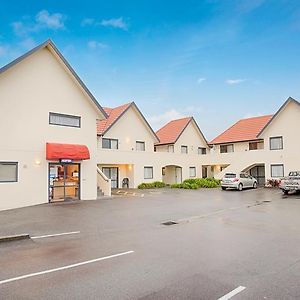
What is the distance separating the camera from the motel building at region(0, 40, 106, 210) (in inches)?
719

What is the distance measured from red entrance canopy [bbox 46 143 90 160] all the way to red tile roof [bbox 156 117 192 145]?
67.3 ft

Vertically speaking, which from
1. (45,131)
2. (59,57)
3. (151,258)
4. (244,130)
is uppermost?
(59,57)

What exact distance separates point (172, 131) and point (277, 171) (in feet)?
49.7

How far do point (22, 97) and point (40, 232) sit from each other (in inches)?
427

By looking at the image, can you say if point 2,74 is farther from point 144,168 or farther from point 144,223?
point 144,168

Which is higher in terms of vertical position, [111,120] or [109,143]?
[111,120]

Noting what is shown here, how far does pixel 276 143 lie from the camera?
1356 inches

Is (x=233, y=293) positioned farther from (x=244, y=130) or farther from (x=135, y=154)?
(x=244, y=130)

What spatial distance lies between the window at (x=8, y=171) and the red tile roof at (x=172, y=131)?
24417mm

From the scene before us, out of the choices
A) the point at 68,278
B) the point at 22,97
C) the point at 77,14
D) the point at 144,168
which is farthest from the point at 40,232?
the point at 144,168

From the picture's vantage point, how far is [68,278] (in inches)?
246

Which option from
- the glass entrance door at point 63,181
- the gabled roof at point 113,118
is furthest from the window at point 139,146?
the glass entrance door at point 63,181

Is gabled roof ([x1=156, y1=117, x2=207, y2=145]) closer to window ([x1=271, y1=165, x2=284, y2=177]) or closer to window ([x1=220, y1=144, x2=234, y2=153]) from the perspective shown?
window ([x1=220, y1=144, x2=234, y2=153])

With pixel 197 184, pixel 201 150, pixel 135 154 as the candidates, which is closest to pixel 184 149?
pixel 201 150
